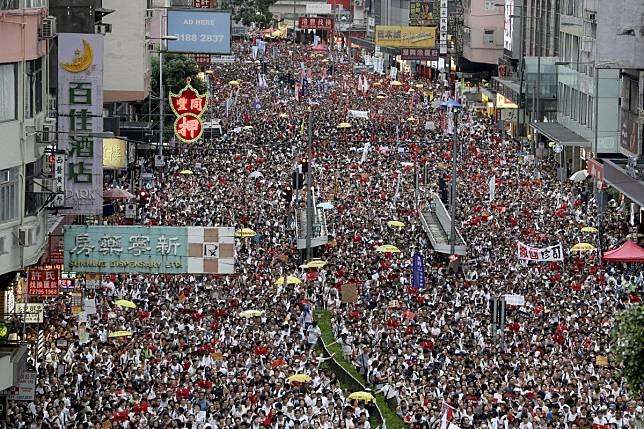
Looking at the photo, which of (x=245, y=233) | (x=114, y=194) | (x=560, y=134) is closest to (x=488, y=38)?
(x=560, y=134)

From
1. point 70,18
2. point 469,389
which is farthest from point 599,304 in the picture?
point 70,18

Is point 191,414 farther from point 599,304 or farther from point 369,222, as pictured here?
point 369,222

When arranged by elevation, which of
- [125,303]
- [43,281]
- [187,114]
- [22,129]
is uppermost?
[22,129]

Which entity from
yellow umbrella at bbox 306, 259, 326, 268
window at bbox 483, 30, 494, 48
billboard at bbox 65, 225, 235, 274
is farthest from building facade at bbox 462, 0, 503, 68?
billboard at bbox 65, 225, 235, 274

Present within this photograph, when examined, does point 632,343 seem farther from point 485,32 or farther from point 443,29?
point 443,29

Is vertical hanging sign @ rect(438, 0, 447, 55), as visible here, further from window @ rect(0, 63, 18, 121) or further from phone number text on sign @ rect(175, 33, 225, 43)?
window @ rect(0, 63, 18, 121)
